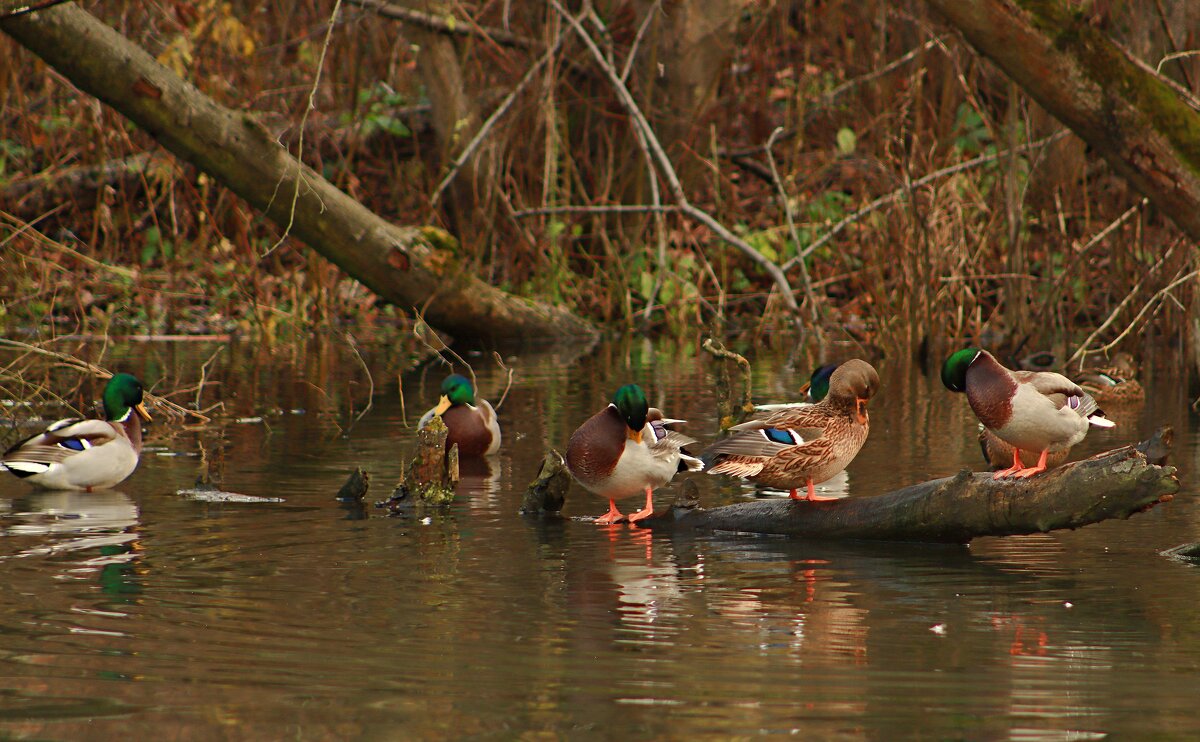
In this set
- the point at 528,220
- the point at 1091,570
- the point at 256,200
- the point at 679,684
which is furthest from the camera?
the point at 528,220

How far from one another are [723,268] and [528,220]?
2184mm

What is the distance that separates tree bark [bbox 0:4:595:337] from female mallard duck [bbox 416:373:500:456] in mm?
2289

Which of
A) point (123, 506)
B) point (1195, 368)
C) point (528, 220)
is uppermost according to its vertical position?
point (528, 220)

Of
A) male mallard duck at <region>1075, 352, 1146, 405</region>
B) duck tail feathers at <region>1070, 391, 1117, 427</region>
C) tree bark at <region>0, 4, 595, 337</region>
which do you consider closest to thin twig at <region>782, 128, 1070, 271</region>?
male mallard duck at <region>1075, 352, 1146, 405</region>

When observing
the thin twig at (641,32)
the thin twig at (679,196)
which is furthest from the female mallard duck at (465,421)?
the thin twig at (641,32)

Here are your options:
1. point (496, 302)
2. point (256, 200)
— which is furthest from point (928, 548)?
point (496, 302)

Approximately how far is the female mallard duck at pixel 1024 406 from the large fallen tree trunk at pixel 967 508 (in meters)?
0.15

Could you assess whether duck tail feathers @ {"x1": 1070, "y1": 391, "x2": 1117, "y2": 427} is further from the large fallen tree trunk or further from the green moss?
the green moss

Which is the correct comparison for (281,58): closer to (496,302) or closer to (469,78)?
(469,78)

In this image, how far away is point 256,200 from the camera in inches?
546

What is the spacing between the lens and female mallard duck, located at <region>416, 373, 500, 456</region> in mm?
9398

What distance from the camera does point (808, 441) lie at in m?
6.77

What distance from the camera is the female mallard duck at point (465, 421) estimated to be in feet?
30.8

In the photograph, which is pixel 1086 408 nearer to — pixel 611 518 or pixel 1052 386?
pixel 1052 386
